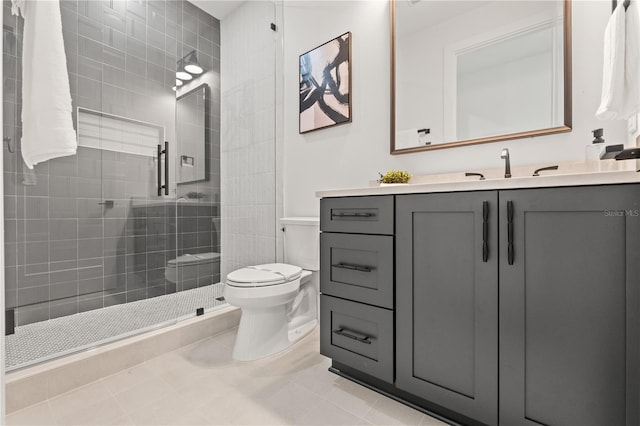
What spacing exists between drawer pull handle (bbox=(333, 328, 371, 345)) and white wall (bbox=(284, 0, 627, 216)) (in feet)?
3.11

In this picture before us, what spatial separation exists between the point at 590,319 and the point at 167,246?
8.10 feet

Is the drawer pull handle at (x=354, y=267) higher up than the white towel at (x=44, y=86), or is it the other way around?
the white towel at (x=44, y=86)

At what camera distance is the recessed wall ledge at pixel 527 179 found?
850mm

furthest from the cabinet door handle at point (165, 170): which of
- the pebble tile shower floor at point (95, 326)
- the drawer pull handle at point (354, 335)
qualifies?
the drawer pull handle at point (354, 335)

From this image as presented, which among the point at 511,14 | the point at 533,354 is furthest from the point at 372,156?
the point at 533,354

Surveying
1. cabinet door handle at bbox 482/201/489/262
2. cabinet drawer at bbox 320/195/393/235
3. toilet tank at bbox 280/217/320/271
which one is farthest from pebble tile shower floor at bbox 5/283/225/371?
cabinet door handle at bbox 482/201/489/262

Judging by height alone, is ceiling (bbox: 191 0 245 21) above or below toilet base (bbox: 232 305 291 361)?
above

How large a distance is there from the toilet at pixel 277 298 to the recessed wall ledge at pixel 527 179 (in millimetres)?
574

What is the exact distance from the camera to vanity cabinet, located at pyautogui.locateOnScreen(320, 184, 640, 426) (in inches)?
32.9

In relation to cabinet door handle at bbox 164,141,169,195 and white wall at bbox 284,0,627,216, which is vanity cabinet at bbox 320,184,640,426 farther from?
cabinet door handle at bbox 164,141,169,195

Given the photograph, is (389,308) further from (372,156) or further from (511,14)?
(511,14)

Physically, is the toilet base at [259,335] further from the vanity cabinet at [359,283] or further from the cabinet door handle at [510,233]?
the cabinet door handle at [510,233]

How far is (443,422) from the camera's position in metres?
1.17

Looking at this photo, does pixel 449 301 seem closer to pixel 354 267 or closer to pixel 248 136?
pixel 354 267
